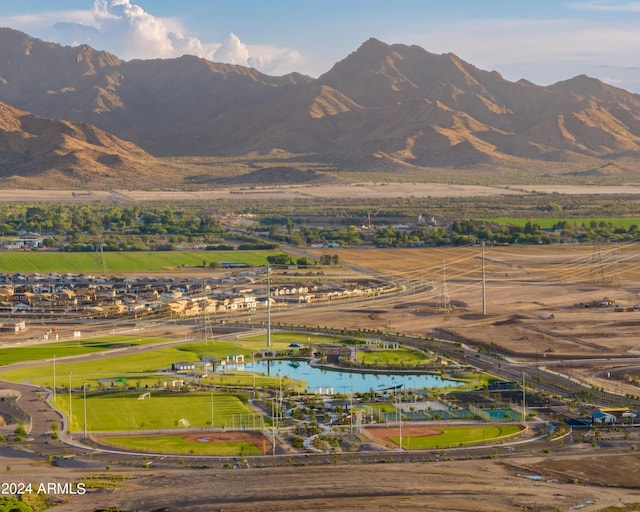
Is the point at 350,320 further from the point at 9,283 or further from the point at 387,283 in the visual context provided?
the point at 9,283

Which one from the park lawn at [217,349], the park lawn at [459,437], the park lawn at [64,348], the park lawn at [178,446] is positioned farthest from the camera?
the park lawn at [217,349]

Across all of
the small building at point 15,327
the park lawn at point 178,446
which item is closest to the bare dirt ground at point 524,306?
the small building at point 15,327

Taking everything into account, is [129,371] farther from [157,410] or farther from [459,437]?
[459,437]

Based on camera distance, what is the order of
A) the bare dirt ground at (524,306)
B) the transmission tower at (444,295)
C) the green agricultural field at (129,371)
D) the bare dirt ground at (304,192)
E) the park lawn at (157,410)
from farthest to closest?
the bare dirt ground at (304,192)
the transmission tower at (444,295)
the bare dirt ground at (524,306)
the green agricultural field at (129,371)
the park lawn at (157,410)

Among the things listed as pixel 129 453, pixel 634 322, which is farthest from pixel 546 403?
pixel 634 322

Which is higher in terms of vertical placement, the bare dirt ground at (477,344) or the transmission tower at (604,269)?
the transmission tower at (604,269)

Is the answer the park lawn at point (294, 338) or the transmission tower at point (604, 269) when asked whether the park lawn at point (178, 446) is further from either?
the transmission tower at point (604, 269)

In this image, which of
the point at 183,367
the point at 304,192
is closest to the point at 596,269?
the point at 183,367
